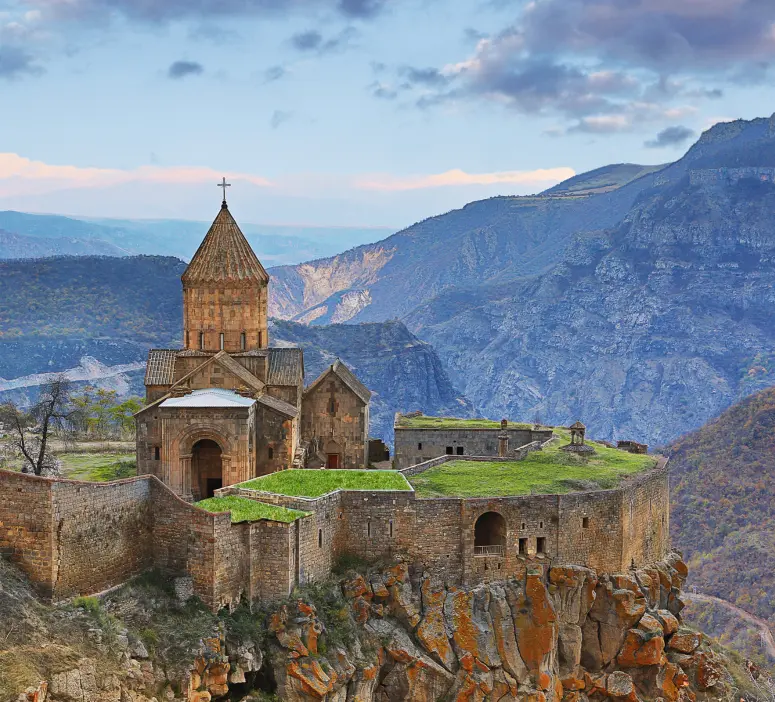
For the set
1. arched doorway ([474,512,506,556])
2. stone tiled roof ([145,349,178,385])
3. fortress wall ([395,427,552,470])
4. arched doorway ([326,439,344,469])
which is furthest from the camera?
fortress wall ([395,427,552,470])

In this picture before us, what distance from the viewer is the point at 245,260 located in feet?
165

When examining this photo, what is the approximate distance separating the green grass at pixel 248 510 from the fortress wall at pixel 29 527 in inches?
218

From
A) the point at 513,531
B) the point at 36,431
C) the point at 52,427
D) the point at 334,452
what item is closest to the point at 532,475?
the point at 513,531

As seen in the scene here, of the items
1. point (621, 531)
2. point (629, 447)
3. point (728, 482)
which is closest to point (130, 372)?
point (728, 482)

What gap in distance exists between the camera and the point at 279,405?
47594 mm

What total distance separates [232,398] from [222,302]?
17.4 feet

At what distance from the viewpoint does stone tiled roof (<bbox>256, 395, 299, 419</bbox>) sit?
46656 mm

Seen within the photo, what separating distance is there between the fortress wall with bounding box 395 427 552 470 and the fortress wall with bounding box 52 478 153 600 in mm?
22627

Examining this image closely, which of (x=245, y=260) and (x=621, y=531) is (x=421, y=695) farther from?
(x=245, y=260)

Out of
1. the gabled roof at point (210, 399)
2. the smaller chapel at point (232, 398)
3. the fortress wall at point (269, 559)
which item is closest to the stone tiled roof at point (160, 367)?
the smaller chapel at point (232, 398)

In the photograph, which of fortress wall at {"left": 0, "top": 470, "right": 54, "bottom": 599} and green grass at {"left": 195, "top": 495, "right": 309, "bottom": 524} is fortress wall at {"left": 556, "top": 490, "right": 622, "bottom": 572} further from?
fortress wall at {"left": 0, "top": 470, "right": 54, "bottom": 599}

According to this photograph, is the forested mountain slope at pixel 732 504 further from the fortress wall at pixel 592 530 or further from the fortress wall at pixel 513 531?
the fortress wall at pixel 513 531

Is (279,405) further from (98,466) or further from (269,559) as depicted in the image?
(269,559)

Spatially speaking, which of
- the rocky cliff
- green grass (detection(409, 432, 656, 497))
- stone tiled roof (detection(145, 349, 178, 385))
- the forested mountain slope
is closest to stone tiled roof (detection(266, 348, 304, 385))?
stone tiled roof (detection(145, 349, 178, 385))
